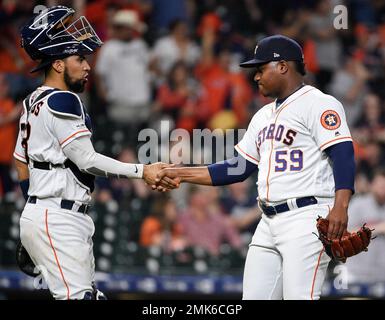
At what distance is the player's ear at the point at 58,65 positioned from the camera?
5.60 m

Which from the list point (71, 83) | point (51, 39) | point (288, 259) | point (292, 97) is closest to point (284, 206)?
point (288, 259)

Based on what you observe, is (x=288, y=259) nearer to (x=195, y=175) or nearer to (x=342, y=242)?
(x=342, y=242)

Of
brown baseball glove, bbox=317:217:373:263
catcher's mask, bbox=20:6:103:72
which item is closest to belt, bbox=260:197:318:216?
brown baseball glove, bbox=317:217:373:263

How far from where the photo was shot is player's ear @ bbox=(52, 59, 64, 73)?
5.60 metres

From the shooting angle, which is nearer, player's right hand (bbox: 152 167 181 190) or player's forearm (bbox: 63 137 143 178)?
player's forearm (bbox: 63 137 143 178)

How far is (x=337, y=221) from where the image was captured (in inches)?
208

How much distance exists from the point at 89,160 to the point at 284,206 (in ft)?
3.68

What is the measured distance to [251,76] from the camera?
37.8 feet

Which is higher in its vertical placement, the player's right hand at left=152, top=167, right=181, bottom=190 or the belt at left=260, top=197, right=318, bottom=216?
the player's right hand at left=152, top=167, right=181, bottom=190

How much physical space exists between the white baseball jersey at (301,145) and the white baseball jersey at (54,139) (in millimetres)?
1051

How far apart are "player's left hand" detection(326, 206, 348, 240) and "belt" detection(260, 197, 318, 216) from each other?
8.4 inches

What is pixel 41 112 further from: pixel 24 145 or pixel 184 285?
pixel 184 285

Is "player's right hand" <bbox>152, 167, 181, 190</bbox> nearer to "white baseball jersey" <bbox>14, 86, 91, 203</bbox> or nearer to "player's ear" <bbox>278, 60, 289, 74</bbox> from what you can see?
"white baseball jersey" <bbox>14, 86, 91, 203</bbox>

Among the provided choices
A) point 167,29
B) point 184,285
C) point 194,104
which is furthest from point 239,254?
point 167,29
